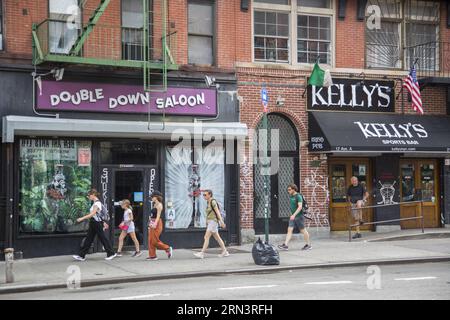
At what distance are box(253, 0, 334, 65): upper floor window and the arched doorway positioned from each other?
6.09ft

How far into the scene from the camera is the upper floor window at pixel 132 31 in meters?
17.5

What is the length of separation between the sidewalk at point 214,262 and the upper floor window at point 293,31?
5.46m

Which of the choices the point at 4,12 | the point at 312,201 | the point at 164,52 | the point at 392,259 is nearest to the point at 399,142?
the point at 312,201

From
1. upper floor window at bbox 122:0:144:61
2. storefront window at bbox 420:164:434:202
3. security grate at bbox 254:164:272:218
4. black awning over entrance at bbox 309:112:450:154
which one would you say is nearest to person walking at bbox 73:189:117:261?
upper floor window at bbox 122:0:144:61

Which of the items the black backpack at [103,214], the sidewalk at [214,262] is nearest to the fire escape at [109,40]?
the black backpack at [103,214]

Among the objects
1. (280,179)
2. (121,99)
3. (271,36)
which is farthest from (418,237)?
(121,99)

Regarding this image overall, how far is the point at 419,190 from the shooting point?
68.9ft

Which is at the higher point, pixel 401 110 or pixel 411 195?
pixel 401 110

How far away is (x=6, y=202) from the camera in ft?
51.7

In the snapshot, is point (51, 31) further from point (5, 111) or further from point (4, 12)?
point (5, 111)

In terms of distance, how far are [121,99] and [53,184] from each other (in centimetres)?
273

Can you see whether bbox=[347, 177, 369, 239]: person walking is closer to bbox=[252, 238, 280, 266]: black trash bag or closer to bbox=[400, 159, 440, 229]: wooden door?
bbox=[400, 159, 440, 229]: wooden door

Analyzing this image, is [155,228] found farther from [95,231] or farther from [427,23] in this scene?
[427,23]
